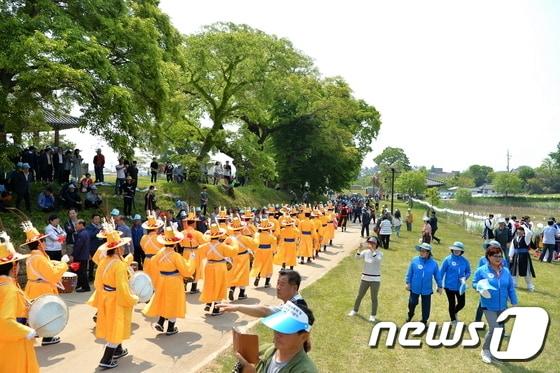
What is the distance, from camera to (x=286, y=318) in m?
2.94

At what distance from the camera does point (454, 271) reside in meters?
9.24

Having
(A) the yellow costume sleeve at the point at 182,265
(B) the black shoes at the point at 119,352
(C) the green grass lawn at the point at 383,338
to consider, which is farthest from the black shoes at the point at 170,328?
(C) the green grass lawn at the point at 383,338

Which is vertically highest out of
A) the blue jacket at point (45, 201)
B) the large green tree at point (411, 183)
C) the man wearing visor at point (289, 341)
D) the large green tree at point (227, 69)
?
the large green tree at point (227, 69)

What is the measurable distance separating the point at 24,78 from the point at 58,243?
467 centimetres

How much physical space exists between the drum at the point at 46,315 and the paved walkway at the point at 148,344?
4.42ft

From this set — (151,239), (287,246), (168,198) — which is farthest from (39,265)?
(168,198)

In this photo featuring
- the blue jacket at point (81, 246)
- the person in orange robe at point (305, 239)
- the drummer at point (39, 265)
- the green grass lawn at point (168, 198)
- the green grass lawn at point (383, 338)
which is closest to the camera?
the drummer at point (39, 265)

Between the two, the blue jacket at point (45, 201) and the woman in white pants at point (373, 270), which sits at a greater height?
the blue jacket at point (45, 201)

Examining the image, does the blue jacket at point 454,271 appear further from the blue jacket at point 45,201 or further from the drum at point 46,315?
the blue jacket at point 45,201

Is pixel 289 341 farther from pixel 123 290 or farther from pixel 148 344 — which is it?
pixel 148 344

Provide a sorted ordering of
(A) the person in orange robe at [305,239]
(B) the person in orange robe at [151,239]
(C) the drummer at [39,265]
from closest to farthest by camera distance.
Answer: (C) the drummer at [39,265] → (B) the person in orange robe at [151,239] → (A) the person in orange robe at [305,239]

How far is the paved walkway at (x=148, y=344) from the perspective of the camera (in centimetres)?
727

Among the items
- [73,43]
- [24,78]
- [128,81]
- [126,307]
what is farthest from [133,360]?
[128,81]

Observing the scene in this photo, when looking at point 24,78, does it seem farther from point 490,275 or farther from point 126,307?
point 490,275
